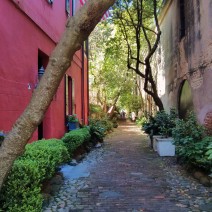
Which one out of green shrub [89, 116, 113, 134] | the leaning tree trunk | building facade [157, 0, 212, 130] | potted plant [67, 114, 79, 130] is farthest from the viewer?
green shrub [89, 116, 113, 134]

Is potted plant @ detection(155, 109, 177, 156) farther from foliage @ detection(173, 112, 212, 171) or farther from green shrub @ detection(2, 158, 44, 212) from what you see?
green shrub @ detection(2, 158, 44, 212)

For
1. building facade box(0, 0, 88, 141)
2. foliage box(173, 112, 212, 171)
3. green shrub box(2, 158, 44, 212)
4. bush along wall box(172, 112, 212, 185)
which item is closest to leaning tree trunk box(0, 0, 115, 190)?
green shrub box(2, 158, 44, 212)

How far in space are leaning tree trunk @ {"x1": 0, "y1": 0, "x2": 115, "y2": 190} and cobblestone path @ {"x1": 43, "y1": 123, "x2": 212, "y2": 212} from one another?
2165mm

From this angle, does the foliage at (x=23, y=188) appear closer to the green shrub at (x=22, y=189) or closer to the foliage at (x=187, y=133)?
the green shrub at (x=22, y=189)

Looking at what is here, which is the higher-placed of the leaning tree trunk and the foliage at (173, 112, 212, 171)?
the leaning tree trunk

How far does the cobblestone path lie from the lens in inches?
193

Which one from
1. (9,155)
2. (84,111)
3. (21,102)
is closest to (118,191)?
(21,102)

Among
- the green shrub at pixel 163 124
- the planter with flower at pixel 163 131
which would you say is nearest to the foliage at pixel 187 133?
the planter with flower at pixel 163 131

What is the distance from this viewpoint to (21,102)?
642 centimetres

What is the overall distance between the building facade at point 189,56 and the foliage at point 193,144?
A: 0.51 metres

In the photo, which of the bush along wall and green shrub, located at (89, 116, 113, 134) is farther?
green shrub, located at (89, 116, 113, 134)

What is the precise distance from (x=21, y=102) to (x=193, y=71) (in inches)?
210

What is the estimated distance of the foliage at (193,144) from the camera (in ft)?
20.9

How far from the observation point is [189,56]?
9664 millimetres
